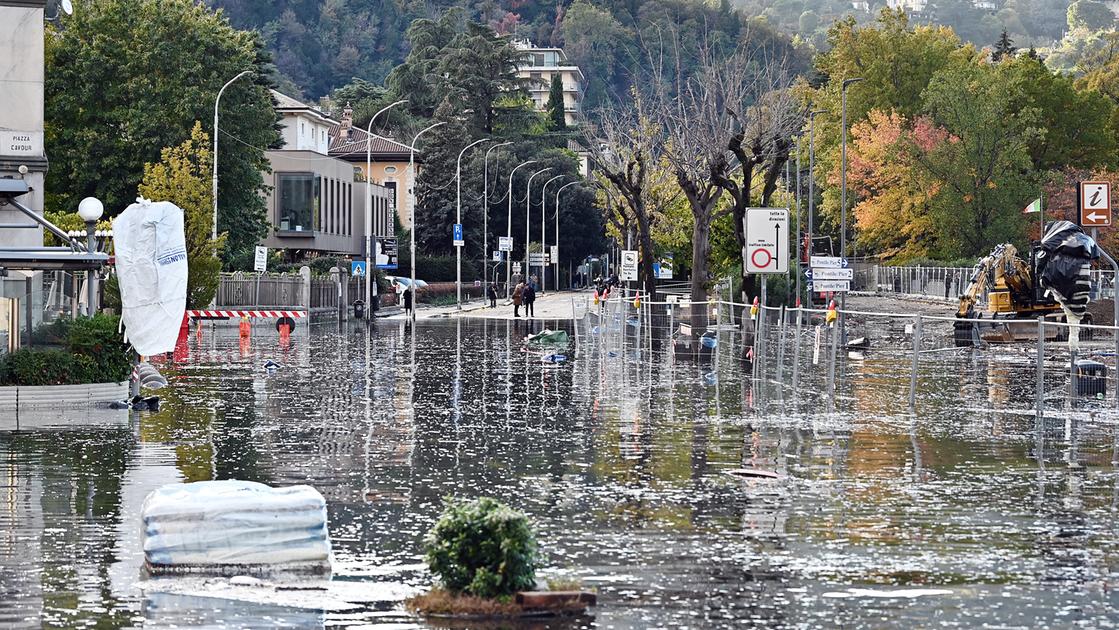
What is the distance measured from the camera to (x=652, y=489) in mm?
14812

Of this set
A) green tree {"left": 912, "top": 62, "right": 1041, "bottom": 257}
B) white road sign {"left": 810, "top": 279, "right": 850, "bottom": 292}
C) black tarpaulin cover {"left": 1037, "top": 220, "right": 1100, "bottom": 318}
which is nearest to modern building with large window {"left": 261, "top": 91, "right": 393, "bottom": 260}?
green tree {"left": 912, "top": 62, "right": 1041, "bottom": 257}

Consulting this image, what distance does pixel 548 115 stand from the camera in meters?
178

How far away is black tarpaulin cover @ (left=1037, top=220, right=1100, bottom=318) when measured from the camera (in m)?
40.0

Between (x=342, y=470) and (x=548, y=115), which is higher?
(x=548, y=115)

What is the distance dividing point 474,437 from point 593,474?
381 centimetres

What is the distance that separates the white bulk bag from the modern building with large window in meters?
68.3

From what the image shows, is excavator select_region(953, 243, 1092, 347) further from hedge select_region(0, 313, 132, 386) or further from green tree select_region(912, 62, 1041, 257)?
green tree select_region(912, 62, 1041, 257)

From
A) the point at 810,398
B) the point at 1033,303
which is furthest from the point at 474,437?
the point at 1033,303

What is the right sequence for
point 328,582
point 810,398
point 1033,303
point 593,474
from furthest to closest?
1. point 1033,303
2. point 810,398
3. point 593,474
4. point 328,582

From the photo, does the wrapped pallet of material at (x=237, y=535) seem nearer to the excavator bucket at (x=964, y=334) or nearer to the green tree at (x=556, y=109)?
the excavator bucket at (x=964, y=334)

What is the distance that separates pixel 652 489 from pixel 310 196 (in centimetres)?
8674

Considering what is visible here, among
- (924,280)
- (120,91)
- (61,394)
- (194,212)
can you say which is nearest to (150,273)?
(61,394)

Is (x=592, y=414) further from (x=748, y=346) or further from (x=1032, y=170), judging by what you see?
(x=1032, y=170)

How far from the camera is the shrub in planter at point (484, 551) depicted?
9297 millimetres
